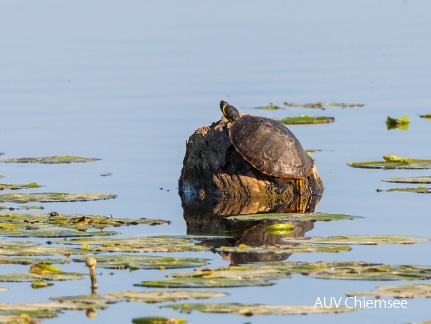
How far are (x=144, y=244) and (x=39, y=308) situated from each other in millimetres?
2324

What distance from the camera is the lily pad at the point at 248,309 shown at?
7703 mm

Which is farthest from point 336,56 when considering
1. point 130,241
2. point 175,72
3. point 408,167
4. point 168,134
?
point 130,241

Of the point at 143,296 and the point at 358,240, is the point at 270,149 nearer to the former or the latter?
the point at 358,240

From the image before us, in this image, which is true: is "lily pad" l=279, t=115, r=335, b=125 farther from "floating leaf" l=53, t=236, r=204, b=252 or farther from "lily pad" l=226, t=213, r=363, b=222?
"floating leaf" l=53, t=236, r=204, b=252

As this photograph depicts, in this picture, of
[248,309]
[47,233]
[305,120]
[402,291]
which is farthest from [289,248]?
[305,120]

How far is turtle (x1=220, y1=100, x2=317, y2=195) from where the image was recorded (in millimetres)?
14086

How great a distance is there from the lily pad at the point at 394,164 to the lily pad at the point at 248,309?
8225 mm

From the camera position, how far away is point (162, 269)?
30.0 feet

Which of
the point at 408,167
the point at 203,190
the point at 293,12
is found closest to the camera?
the point at 203,190

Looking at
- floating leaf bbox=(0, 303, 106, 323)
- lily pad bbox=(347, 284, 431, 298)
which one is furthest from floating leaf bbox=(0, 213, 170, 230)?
lily pad bbox=(347, 284, 431, 298)

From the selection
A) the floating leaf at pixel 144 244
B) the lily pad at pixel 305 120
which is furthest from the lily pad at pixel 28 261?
the lily pad at pixel 305 120

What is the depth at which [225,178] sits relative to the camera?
14.4 meters

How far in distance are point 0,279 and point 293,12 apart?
41.6 m

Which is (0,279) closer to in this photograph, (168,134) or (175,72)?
(168,134)
